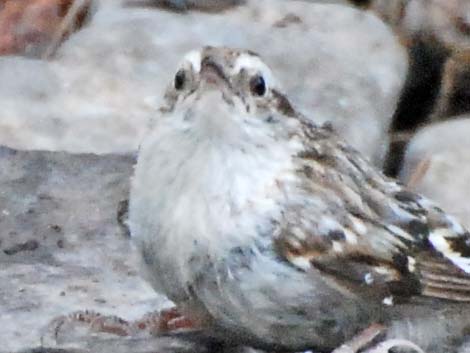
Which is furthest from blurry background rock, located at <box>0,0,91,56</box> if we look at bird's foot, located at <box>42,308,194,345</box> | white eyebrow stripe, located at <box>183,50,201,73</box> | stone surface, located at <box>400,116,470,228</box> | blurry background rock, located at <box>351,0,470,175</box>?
white eyebrow stripe, located at <box>183,50,201,73</box>

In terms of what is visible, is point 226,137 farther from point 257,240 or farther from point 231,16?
point 231,16

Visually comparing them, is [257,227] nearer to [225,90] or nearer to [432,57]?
[225,90]

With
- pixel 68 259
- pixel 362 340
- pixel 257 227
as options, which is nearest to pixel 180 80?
pixel 257 227

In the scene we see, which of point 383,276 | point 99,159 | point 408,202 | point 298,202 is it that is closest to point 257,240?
point 298,202

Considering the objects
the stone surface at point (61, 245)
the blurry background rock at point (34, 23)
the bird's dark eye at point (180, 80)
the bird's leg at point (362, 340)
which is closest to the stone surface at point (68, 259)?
the stone surface at point (61, 245)

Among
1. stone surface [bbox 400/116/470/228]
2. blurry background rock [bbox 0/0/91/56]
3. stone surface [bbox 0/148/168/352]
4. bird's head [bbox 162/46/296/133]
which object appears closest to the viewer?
bird's head [bbox 162/46/296/133]

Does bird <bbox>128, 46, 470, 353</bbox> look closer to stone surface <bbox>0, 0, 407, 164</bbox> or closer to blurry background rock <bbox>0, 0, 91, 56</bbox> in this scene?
stone surface <bbox>0, 0, 407, 164</bbox>
